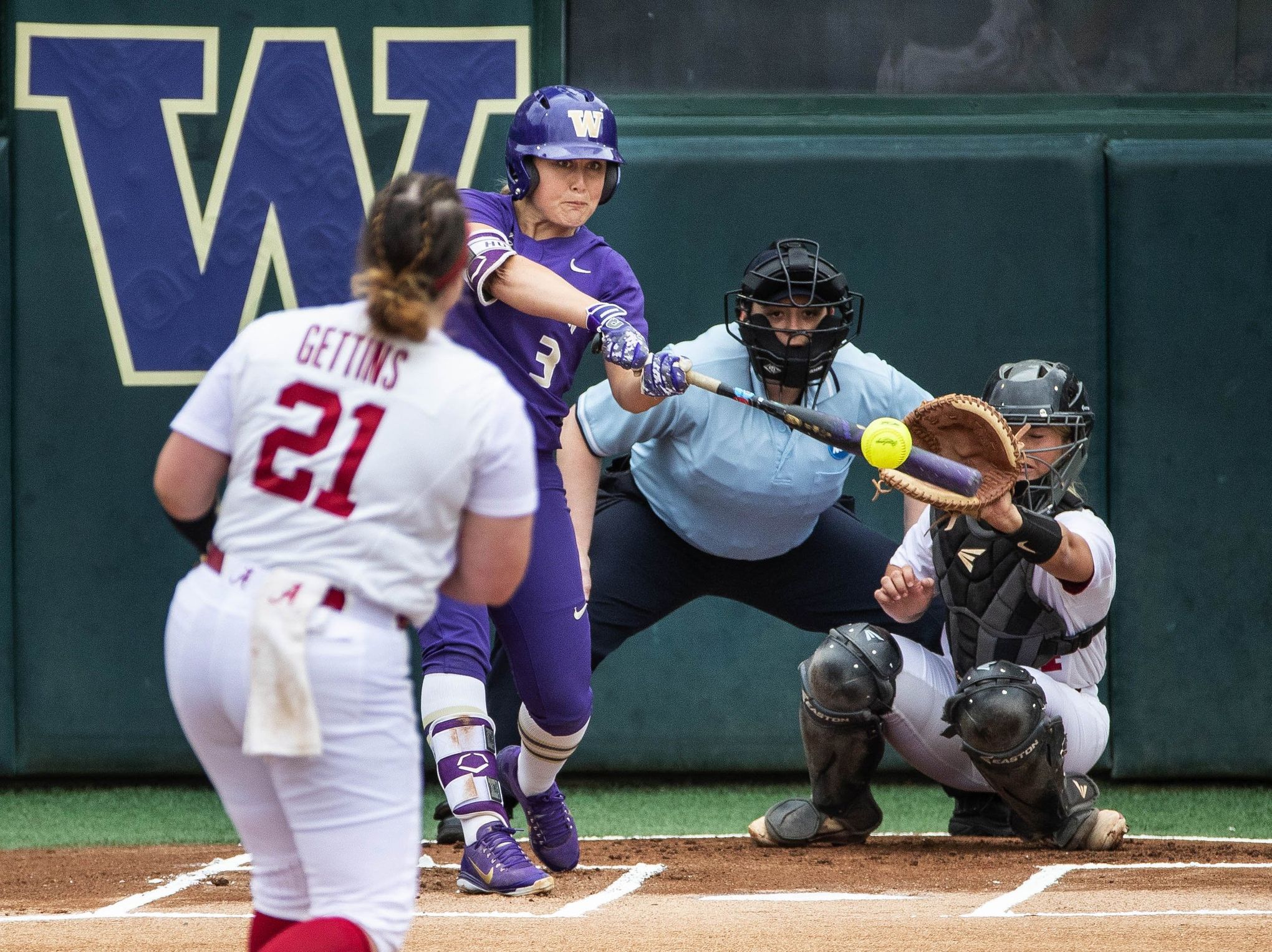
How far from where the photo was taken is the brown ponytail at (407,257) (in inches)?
89.2

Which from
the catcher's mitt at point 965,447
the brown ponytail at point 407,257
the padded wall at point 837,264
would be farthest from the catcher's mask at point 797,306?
the brown ponytail at point 407,257

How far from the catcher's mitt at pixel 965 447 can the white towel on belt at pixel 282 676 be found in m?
2.02

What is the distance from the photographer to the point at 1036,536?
13.4 ft

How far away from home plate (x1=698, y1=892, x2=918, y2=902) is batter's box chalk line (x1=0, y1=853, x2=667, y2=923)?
0.25 metres

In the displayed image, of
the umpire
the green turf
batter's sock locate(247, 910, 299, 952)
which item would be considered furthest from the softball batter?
batter's sock locate(247, 910, 299, 952)

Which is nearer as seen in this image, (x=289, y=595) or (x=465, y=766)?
(x=289, y=595)

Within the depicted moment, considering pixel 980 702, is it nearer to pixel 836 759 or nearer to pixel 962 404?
pixel 836 759

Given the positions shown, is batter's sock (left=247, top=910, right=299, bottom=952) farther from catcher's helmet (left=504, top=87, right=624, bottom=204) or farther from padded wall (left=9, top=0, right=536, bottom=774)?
padded wall (left=9, top=0, right=536, bottom=774)

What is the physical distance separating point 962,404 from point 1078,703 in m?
1.02

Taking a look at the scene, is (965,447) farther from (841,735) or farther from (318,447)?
(318,447)

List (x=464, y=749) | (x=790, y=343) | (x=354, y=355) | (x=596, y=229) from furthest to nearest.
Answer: (x=596, y=229) → (x=790, y=343) → (x=464, y=749) → (x=354, y=355)

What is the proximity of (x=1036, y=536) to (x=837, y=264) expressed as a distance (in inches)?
88.4

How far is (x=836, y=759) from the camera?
4660 millimetres

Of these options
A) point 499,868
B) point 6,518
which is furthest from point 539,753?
point 6,518
